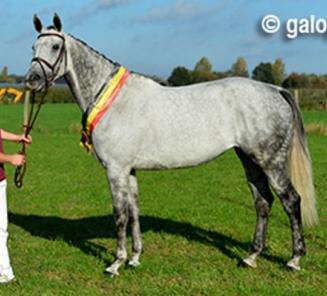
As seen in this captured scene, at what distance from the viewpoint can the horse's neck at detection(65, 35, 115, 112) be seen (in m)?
5.89

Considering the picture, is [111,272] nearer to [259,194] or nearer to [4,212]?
[4,212]

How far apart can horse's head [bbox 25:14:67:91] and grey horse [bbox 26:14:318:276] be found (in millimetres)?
10

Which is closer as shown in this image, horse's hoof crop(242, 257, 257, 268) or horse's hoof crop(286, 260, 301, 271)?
horse's hoof crop(286, 260, 301, 271)

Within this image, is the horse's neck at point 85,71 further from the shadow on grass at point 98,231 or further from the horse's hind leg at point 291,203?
the horse's hind leg at point 291,203

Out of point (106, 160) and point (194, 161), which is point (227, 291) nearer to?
point (194, 161)

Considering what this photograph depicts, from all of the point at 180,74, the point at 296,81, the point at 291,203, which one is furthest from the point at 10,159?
the point at 296,81

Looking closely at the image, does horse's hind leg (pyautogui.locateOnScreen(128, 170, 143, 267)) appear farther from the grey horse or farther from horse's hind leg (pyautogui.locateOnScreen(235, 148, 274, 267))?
horse's hind leg (pyautogui.locateOnScreen(235, 148, 274, 267))

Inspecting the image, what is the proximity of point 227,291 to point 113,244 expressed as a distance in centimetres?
243

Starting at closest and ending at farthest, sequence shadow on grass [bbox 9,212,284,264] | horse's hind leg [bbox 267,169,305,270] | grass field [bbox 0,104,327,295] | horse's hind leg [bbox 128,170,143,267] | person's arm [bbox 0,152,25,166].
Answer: person's arm [bbox 0,152,25,166]
grass field [bbox 0,104,327,295]
horse's hind leg [bbox 267,169,305,270]
horse's hind leg [bbox 128,170,143,267]
shadow on grass [bbox 9,212,284,264]

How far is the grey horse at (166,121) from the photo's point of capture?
5.73 meters

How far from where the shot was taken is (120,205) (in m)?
5.83

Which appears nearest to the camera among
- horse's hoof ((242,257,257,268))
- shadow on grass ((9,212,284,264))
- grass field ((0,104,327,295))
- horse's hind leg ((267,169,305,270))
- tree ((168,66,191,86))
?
grass field ((0,104,327,295))

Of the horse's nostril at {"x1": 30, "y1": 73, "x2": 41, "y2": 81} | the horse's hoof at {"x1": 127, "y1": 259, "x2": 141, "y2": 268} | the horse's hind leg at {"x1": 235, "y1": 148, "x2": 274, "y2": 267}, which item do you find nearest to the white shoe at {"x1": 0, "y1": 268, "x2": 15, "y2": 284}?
the horse's hoof at {"x1": 127, "y1": 259, "x2": 141, "y2": 268}

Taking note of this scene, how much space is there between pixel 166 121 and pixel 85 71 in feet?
3.38
